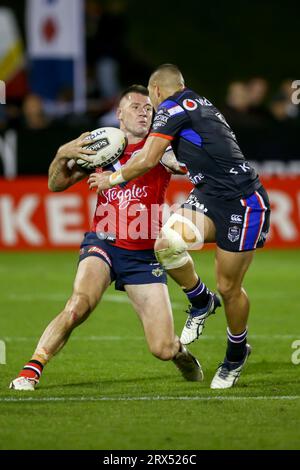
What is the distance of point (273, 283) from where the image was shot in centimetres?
1484

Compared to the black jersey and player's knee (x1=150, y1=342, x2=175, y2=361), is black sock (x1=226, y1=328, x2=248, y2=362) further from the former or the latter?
the black jersey

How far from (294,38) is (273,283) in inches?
674

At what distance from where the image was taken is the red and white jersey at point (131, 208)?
8.60m

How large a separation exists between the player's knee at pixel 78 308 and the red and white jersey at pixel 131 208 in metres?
0.60

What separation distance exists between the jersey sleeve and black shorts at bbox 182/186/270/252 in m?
0.54

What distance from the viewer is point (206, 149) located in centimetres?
816

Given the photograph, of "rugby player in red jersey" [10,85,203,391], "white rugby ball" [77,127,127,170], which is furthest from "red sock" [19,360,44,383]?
"white rugby ball" [77,127,127,170]

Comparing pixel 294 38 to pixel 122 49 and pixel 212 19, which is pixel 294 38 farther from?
pixel 122 49

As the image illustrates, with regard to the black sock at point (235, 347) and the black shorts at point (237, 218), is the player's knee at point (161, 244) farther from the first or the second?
the black sock at point (235, 347)

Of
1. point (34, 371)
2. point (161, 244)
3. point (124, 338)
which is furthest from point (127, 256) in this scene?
point (124, 338)

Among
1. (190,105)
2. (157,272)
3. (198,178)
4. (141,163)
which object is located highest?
(190,105)

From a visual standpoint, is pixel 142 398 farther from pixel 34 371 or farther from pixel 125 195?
pixel 125 195

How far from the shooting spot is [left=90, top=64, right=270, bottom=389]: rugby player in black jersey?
26.5 ft

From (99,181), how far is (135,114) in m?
0.76
